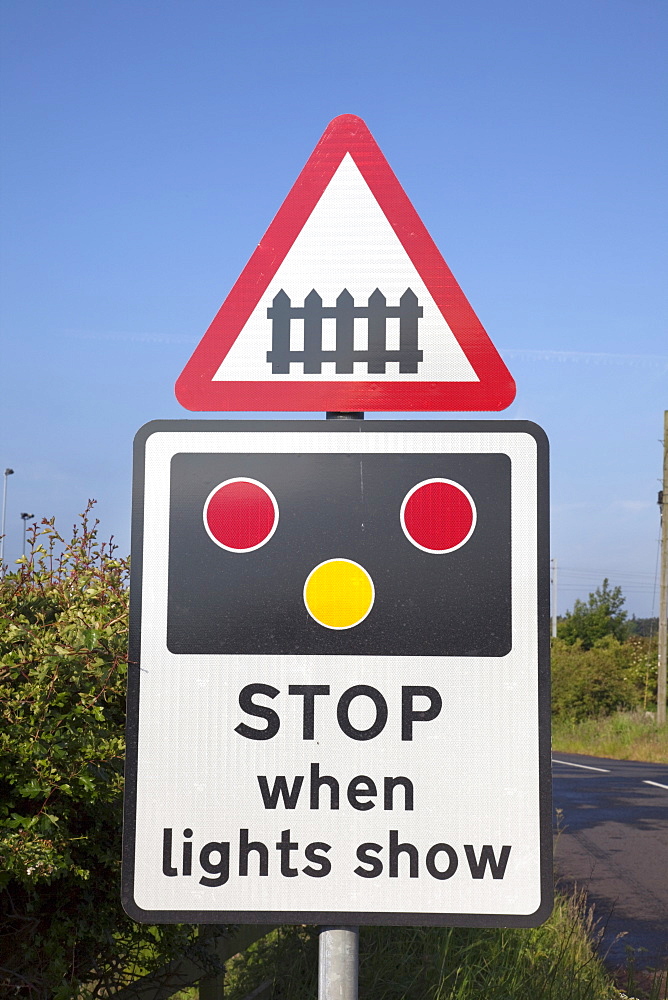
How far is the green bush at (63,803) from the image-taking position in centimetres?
208

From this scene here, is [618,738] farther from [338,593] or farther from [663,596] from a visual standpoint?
[338,593]

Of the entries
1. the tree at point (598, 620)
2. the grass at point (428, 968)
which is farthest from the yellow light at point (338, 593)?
the tree at point (598, 620)

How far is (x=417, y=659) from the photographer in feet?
4.74

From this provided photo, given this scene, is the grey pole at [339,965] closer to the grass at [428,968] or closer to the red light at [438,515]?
the red light at [438,515]

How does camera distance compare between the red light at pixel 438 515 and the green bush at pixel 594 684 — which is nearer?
the red light at pixel 438 515

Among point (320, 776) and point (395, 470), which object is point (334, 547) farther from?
point (320, 776)

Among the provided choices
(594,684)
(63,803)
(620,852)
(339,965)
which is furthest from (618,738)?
(339,965)

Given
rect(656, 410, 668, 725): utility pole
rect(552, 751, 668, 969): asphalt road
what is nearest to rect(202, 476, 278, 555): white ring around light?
rect(552, 751, 668, 969): asphalt road

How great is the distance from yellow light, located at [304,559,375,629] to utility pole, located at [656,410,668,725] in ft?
78.8

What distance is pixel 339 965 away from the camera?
140cm

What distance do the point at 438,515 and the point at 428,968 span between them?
9.32 ft

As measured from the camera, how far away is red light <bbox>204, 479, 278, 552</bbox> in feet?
4.86

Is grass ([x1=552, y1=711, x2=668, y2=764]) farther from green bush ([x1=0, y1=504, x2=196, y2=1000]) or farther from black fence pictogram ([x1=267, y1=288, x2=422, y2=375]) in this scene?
black fence pictogram ([x1=267, y1=288, x2=422, y2=375])

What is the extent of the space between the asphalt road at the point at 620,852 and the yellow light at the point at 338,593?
112 inches
